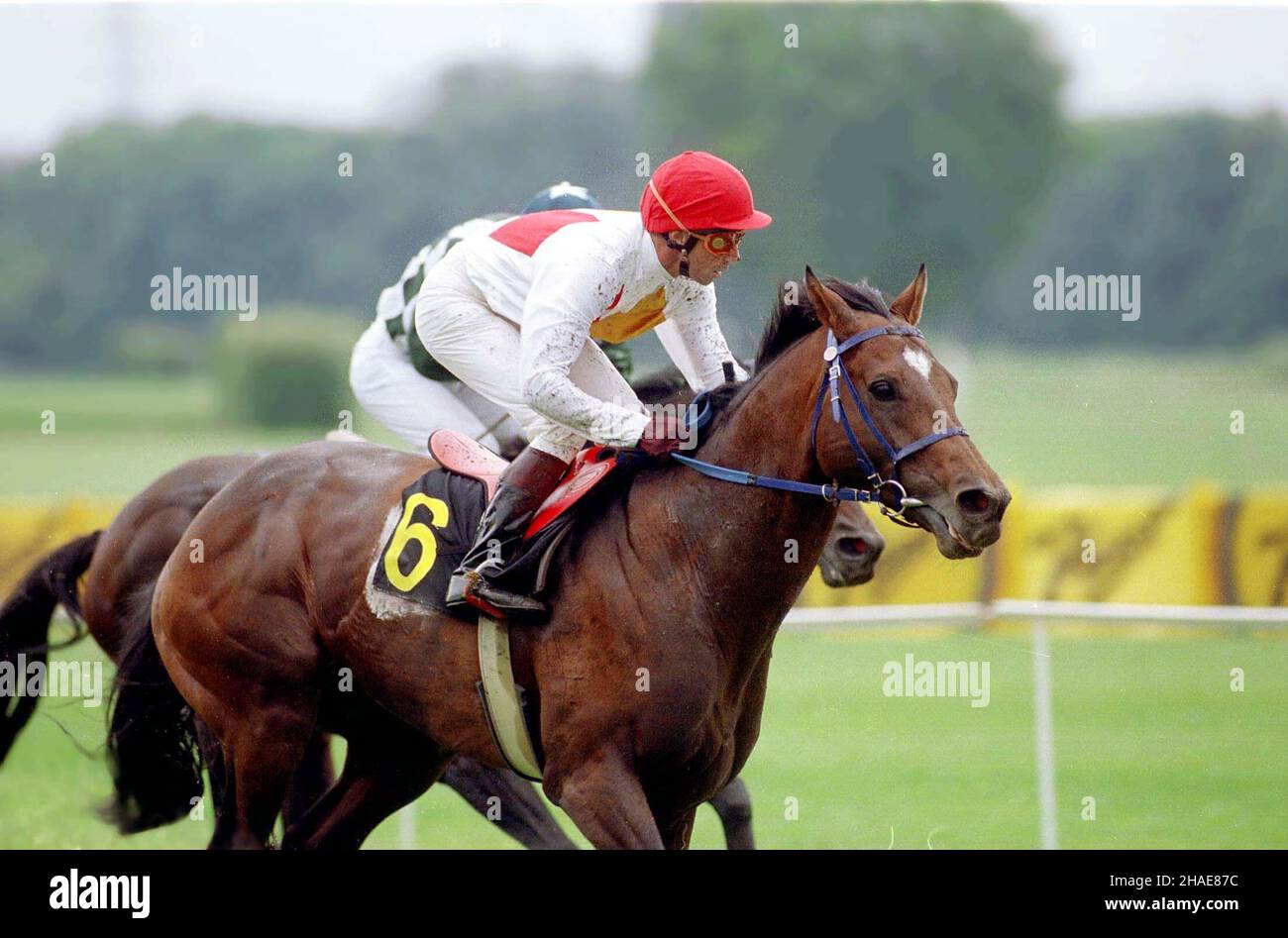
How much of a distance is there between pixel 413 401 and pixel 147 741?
4.73 ft

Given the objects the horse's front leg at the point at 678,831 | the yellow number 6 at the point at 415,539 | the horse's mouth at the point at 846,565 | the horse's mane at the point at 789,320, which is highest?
the horse's mane at the point at 789,320

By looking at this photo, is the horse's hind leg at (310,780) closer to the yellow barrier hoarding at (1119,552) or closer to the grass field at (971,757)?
the grass field at (971,757)

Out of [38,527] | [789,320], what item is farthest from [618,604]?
[38,527]

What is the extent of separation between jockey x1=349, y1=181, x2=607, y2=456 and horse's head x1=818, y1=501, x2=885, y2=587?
1.28 meters

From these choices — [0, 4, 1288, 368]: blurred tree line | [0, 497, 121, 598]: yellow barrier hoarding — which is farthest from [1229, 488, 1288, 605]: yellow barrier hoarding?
[0, 4, 1288, 368]: blurred tree line

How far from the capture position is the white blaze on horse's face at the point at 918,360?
12.0ft

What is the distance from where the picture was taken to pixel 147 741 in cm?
520

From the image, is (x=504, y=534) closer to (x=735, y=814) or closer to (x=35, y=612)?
(x=735, y=814)

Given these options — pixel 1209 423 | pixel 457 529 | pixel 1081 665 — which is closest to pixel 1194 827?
pixel 457 529

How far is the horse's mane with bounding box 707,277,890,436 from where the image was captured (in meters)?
3.89

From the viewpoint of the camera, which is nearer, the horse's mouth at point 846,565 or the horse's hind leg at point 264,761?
the horse's hind leg at point 264,761

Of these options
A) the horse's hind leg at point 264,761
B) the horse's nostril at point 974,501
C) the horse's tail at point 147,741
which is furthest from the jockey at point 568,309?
the horse's tail at point 147,741

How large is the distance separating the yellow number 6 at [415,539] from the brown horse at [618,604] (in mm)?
96

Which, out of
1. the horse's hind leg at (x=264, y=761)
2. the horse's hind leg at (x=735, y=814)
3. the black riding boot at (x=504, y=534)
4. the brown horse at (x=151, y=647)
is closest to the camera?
the black riding boot at (x=504, y=534)
